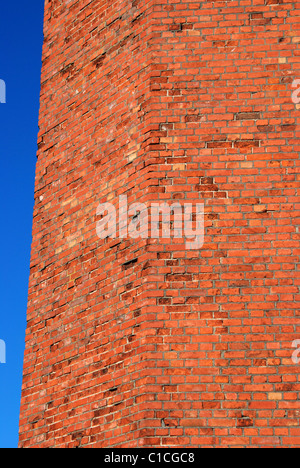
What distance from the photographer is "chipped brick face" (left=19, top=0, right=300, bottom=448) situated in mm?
4648

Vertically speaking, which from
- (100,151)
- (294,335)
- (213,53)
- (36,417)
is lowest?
(36,417)

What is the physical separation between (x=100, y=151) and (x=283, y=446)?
9.83 ft

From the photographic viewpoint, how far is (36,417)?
5.78m

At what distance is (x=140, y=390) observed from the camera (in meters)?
4.72

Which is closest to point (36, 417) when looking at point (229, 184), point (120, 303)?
point (120, 303)

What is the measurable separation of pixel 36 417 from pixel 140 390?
1.49 metres

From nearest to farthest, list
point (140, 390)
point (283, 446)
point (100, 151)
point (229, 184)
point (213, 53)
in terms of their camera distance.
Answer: point (283, 446) → point (140, 390) → point (229, 184) → point (213, 53) → point (100, 151)

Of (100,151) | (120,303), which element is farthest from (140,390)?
(100,151)

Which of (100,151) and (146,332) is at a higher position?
(100,151)

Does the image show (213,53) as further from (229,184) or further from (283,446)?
(283,446)

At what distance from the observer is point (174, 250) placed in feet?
16.5

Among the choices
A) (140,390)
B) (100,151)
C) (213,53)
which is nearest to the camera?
(140,390)

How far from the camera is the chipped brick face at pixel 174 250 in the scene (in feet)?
15.3
